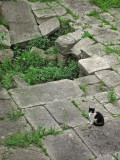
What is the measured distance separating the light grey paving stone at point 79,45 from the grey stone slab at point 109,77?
107 cm

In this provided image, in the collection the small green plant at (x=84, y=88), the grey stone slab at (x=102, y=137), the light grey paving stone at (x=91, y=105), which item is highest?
the grey stone slab at (x=102, y=137)

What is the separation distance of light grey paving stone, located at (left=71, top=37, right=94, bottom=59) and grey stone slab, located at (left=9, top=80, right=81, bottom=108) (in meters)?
1.33

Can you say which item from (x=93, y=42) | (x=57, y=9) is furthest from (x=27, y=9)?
(x=93, y=42)

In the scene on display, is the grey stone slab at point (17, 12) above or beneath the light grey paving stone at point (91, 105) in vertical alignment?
above

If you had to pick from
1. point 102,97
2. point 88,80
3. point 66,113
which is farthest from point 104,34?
point 66,113

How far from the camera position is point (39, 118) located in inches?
170

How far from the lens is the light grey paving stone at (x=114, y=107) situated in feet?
15.3

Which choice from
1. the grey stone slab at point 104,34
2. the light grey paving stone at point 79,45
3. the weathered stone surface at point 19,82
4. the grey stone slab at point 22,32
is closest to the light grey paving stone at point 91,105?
the weathered stone surface at point 19,82

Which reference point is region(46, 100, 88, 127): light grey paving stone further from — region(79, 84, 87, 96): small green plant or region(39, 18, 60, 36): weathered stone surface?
region(39, 18, 60, 36): weathered stone surface

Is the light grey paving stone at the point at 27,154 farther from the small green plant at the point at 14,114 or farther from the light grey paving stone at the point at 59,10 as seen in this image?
the light grey paving stone at the point at 59,10

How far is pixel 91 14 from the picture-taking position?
26.0 ft

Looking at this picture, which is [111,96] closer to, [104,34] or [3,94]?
[3,94]

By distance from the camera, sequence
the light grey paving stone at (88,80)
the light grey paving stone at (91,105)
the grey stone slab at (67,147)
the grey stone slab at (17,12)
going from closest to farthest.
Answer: the grey stone slab at (67,147) → the light grey paving stone at (91,105) → the light grey paving stone at (88,80) → the grey stone slab at (17,12)

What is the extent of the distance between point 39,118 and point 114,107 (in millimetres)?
1365
